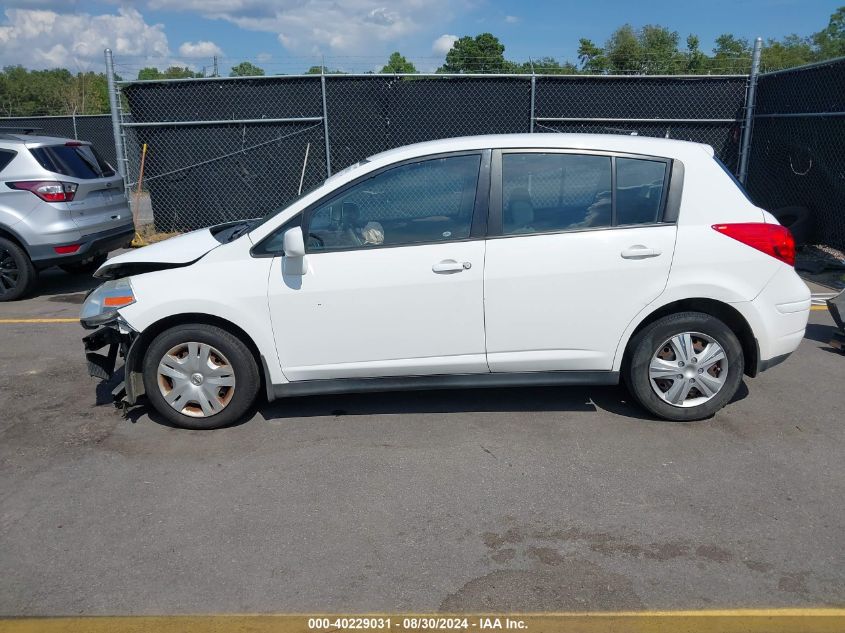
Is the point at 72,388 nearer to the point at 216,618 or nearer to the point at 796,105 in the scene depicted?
the point at 216,618

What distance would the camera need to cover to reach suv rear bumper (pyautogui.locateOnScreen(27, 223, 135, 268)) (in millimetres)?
8383

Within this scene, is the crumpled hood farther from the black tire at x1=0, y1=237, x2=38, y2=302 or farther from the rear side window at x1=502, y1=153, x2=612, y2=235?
the black tire at x1=0, y1=237, x2=38, y2=302

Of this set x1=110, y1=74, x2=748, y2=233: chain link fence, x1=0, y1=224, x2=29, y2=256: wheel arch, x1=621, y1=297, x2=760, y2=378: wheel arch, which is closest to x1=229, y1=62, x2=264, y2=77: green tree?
x1=110, y1=74, x2=748, y2=233: chain link fence

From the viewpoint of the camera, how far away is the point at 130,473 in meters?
4.26

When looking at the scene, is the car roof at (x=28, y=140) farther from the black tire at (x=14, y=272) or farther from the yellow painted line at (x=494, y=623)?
the yellow painted line at (x=494, y=623)

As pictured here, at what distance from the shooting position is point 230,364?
4.66 m

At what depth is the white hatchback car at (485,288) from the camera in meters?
4.52

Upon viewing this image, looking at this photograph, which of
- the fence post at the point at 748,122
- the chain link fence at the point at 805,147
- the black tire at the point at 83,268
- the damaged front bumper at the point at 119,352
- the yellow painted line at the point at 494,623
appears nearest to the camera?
the yellow painted line at the point at 494,623

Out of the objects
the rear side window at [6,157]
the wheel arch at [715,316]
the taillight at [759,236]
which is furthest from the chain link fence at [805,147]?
the rear side window at [6,157]

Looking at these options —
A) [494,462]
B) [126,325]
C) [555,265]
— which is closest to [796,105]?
[555,265]

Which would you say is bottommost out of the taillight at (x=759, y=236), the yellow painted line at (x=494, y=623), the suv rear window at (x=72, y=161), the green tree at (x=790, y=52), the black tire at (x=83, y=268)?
the yellow painted line at (x=494, y=623)

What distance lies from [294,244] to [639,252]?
2.08 meters

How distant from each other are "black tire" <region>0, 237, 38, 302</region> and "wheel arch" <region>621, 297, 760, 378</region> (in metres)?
6.96

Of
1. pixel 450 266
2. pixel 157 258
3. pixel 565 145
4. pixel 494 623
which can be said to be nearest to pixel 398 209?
pixel 450 266
